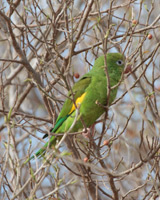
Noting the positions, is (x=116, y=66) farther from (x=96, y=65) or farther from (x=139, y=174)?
(x=139, y=174)

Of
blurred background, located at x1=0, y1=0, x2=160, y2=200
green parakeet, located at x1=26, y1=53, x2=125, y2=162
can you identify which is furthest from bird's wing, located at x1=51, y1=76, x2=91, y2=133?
blurred background, located at x1=0, y1=0, x2=160, y2=200

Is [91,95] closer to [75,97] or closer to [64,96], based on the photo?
[75,97]

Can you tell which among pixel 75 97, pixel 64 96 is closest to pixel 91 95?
pixel 75 97

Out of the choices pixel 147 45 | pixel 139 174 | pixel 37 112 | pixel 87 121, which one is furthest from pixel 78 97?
pixel 37 112

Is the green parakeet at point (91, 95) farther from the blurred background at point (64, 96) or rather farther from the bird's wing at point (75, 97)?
the blurred background at point (64, 96)

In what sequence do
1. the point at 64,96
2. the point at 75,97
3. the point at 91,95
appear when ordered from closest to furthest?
the point at 64,96 < the point at 91,95 < the point at 75,97

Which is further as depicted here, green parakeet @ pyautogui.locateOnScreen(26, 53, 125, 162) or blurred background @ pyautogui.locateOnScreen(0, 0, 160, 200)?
green parakeet @ pyautogui.locateOnScreen(26, 53, 125, 162)

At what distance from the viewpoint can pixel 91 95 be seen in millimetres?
4094

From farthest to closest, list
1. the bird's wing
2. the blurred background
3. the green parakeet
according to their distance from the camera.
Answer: the bird's wing
the green parakeet
the blurred background

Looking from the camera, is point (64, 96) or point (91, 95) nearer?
point (64, 96)

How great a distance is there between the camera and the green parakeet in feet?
13.2

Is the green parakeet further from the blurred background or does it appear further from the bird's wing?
the blurred background

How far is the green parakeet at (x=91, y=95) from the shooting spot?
13.2ft

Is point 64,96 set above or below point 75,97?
below
